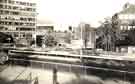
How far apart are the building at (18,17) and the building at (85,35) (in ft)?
1.52

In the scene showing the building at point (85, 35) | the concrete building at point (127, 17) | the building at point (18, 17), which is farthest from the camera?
the building at point (18, 17)

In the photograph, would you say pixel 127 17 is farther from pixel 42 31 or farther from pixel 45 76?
pixel 45 76

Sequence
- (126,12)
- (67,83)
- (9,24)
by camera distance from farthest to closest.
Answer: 1. (9,24)
2. (67,83)
3. (126,12)

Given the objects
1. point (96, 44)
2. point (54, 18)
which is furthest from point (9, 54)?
point (96, 44)

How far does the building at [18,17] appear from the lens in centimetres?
167

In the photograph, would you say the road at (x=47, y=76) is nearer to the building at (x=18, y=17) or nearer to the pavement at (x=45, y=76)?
the pavement at (x=45, y=76)

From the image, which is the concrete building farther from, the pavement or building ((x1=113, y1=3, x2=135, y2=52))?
the pavement

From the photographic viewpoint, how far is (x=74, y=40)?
1589 mm

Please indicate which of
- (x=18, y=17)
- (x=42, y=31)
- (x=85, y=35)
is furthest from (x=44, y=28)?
(x=85, y=35)

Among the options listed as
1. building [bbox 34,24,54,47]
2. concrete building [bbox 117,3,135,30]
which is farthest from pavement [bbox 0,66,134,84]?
concrete building [bbox 117,3,135,30]

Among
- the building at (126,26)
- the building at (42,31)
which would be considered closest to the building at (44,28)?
the building at (42,31)

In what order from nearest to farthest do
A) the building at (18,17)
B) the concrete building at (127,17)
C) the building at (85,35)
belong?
the concrete building at (127,17) < the building at (85,35) < the building at (18,17)

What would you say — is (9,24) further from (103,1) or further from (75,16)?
(103,1)

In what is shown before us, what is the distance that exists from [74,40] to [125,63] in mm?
520
